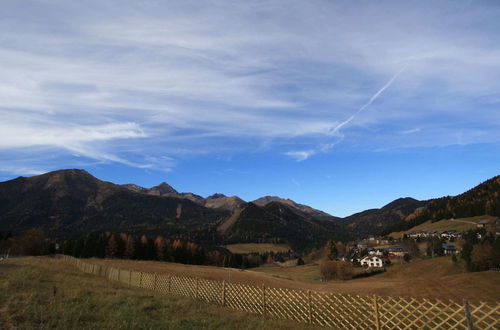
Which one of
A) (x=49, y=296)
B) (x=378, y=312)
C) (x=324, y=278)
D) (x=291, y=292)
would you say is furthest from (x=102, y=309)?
(x=324, y=278)

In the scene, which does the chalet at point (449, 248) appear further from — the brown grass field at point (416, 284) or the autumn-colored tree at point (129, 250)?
the autumn-colored tree at point (129, 250)

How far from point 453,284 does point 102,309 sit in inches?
2806

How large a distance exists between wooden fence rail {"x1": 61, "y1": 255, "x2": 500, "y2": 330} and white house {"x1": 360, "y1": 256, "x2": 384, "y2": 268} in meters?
131

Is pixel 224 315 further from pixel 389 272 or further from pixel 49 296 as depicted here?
pixel 389 272

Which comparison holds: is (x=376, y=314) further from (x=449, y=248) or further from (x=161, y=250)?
(x=449, y=248)

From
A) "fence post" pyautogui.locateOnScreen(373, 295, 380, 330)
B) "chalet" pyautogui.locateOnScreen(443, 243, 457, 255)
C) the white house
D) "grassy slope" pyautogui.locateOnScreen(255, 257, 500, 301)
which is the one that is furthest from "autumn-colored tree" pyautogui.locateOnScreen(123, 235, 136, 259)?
"chalet" pyautogui.locateOnScreen(443, 243, 457, 255)

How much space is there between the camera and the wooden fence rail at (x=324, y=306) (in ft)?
40.8

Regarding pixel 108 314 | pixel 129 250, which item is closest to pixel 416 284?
pixel 108 314

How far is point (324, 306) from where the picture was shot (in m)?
21.9

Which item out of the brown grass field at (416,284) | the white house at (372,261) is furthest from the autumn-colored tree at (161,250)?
the white house at (372,261)

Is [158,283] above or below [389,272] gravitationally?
above

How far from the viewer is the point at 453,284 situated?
210 feet

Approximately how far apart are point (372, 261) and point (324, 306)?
13999 centimetres

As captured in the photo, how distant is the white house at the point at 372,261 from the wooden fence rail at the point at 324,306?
13134cm
